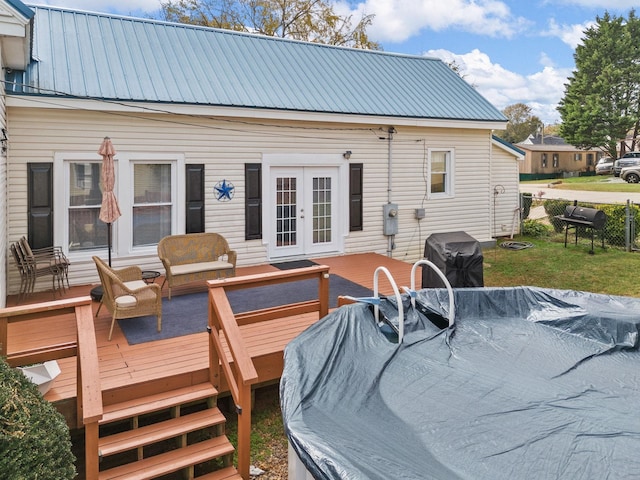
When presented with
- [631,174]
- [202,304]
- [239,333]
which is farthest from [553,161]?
[239,333]

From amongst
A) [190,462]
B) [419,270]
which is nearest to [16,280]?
[190,462]

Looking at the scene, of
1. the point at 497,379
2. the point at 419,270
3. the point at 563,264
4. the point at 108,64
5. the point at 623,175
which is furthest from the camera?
the point at 623,175

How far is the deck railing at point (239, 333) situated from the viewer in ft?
12.2

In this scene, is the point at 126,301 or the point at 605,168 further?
the point at 605,168

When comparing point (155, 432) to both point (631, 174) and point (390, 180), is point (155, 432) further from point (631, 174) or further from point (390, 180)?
point (631, 174)

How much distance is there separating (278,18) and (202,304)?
1886 cm

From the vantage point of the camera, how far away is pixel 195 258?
8.03 metres

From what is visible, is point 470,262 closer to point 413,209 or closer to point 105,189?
point 413,209

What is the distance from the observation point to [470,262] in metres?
6.91

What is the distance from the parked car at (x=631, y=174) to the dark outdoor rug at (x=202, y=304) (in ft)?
93.4

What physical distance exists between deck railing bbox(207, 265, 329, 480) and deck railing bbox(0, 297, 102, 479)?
101 centimetres

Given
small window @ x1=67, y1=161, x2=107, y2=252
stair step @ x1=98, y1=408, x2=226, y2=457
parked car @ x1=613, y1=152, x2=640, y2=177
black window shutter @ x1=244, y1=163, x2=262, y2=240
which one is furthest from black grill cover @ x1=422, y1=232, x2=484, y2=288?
parked car @ x1=613, y1=152, x2=640, y2=177

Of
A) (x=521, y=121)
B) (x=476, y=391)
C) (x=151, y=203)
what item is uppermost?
(x=521, y=121)

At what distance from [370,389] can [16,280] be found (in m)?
6.14
